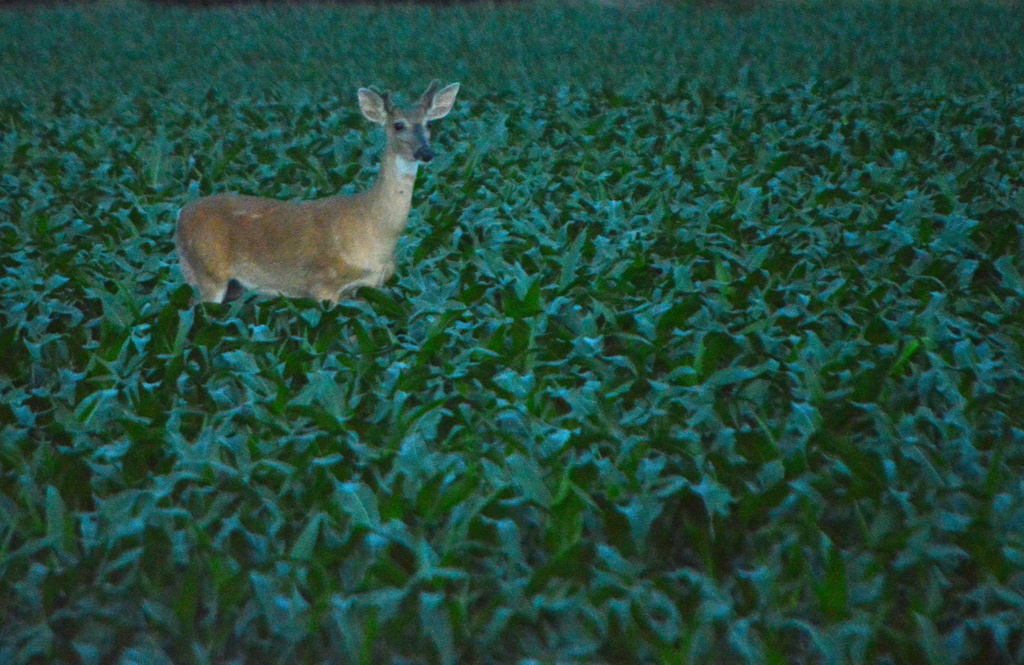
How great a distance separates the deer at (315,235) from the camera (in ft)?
17.5

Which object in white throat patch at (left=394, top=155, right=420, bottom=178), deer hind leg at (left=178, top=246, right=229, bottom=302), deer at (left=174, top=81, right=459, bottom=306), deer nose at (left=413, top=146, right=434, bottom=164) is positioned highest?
deer nose at (left=413, top=146, right=434, bottom=164)

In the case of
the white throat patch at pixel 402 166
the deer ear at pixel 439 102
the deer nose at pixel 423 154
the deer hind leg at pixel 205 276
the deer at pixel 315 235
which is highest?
the deer ear at pixel 439 102

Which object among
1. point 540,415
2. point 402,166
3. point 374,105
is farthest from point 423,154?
point 540,415

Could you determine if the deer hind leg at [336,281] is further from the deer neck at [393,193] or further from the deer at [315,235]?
the deer neck at [393,193]

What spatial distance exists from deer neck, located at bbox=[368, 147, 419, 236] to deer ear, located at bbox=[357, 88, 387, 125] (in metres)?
0.19

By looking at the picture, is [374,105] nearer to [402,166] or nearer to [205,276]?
[402,166]

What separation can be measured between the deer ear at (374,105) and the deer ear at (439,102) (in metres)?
0.19

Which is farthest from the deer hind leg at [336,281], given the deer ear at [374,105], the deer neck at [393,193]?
the deer ear at [374,105]

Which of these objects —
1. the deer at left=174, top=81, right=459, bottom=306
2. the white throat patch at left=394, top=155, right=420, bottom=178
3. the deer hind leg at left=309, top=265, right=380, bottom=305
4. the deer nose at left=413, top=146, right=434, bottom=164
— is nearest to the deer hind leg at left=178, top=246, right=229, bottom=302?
the deer at left=174, top=81, right=459, bottom=306

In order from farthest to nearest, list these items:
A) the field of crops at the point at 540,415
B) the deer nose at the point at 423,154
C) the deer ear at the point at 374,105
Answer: the deer ear at the point at 374,105 < the deer nose at the point at 423,154 < the field of crops at the point at 540,415

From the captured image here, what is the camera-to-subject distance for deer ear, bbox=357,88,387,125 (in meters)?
5.47

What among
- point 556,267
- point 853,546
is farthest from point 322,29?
point 853,546

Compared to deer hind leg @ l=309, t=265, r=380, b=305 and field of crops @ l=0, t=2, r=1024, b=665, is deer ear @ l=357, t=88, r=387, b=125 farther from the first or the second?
field of crops @ l=0, t=2, r=1024, b=665

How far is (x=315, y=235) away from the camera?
17.5 feet
